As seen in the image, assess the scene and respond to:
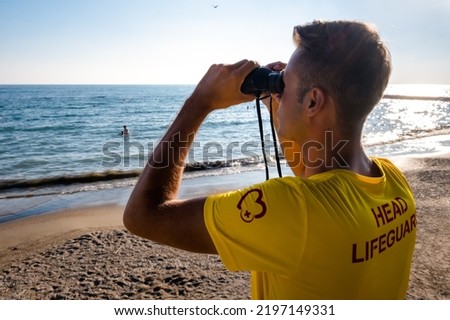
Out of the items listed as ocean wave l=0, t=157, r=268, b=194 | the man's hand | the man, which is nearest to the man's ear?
the man

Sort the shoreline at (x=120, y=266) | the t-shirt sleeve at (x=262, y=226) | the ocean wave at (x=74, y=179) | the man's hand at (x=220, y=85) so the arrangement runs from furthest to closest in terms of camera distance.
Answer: the ocean wave at (x=74, y=179), the shoreline at (x=120, y=266), the man's hand at (x=220, y=85), the t-shirt sleeve at (x=262, y=226)

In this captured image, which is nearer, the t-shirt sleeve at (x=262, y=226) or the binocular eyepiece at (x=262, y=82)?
the t-shirt sleeve at (x=262, y=226)

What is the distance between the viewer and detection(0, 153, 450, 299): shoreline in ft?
15.9

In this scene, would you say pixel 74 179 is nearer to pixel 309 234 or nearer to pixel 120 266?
pixel 120 266

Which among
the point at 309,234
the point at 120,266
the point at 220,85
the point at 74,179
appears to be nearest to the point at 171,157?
the point at 220,85

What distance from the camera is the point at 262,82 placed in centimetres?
149

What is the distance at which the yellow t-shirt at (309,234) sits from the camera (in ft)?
3.67

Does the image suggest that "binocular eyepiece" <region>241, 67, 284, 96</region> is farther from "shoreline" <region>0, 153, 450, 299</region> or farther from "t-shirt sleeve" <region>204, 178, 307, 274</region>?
"shoreline" <region>0, 153, 450, 299</region>

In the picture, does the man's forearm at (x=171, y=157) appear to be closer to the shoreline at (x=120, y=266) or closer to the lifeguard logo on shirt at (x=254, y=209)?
the lifeguard logo on shirt at (x=254, y=209)

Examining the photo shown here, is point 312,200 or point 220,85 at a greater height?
point 220,85

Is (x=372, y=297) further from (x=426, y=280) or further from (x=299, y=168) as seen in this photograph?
(x=426, y=280)

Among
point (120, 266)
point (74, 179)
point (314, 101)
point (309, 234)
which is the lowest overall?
point (74, 179)

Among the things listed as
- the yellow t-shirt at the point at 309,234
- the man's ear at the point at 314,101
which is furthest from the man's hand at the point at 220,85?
the yellow t-shirt at the point at 309,234

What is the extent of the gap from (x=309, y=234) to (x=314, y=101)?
469 millimetres
